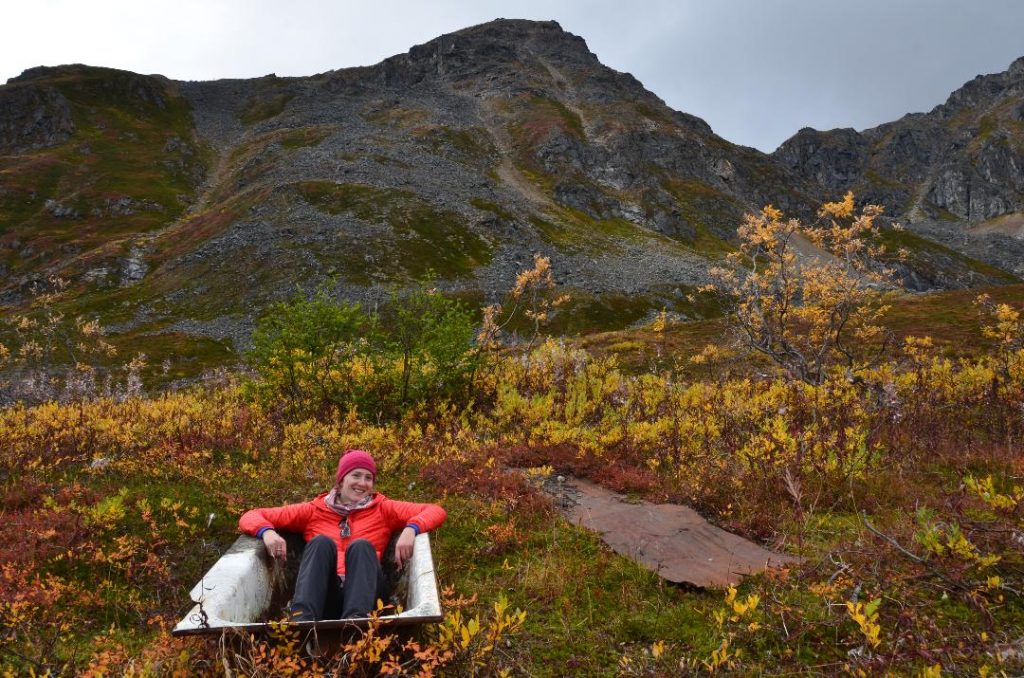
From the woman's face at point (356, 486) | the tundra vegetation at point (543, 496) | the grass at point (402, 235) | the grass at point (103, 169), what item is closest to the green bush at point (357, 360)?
the tundra vegetation at point (543, 496)

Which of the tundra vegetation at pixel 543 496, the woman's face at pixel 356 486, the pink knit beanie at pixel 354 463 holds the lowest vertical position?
the tundra vegetation at pixel 543 496

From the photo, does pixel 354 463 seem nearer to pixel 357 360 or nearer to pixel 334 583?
pixel 334 583

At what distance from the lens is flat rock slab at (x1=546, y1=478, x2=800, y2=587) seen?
5758 millimetres

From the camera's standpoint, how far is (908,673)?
3.86 meters

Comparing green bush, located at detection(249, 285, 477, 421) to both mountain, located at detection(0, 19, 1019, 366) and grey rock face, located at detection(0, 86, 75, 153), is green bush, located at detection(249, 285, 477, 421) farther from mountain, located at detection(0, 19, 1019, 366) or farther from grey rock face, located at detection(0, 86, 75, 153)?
grey rock face, located at detection(0, 86, 75, 153)

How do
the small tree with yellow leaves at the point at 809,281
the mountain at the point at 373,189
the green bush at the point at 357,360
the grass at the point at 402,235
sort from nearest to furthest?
1. the green bush at the point at 357,360
2. the small tree with yellow leaves at the point at 809,281
3. the mountain at the point at 373,189
4. the grass at the point at 402,235

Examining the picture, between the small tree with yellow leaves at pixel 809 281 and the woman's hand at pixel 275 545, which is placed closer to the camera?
the woman's hand at pixel 275 545

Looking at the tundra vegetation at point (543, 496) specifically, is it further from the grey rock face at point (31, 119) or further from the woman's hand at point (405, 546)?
the grey rock face at point (31, 119)

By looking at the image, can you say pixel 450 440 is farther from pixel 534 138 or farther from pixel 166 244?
pixel 534 138

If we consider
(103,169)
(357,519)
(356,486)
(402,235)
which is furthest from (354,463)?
(103,169)

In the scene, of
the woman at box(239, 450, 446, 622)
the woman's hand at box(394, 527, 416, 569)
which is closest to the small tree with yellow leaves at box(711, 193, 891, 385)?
the woman at box(239, 450, 446, 622)

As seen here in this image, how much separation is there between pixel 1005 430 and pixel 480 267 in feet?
181

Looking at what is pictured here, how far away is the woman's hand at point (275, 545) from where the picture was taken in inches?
200

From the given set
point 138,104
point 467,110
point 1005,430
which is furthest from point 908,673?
point 138,104
